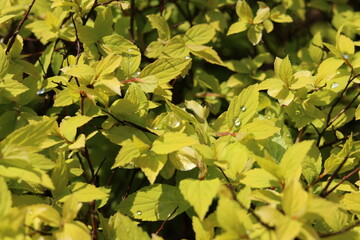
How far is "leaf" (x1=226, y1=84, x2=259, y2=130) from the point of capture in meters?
1.36

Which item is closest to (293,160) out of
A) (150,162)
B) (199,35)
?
(150,162)

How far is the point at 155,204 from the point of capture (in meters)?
1.33

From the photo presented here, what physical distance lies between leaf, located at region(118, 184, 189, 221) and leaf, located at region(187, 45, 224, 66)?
1.67ft

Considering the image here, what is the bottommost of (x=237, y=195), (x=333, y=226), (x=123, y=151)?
(x=333, y=226)

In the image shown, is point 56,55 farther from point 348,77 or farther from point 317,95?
point 348,77

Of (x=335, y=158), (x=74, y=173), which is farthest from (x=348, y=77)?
(x=74, y=173)

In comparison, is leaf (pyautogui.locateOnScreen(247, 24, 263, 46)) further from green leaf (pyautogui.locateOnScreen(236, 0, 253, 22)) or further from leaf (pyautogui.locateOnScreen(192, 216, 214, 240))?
leaf (pyautogui.locateOnScreen(192, 216, 214, 240))

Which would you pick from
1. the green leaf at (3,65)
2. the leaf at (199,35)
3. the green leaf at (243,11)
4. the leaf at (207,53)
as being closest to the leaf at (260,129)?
the leaf at (207,53)

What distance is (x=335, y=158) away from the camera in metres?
1.31

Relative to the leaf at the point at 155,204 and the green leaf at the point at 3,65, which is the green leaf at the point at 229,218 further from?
the green leaf at the point at 3,65

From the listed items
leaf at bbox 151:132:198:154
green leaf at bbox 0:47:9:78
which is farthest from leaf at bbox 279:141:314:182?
green leaf at bbox 0:47:9:78

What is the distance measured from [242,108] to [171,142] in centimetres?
27

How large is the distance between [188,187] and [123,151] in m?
0.20

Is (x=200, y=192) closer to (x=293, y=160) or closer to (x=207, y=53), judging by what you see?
(x=293, y=160)
